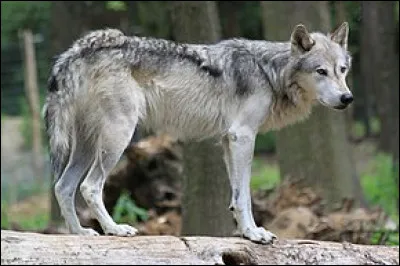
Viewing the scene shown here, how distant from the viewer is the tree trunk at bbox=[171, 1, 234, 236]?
931 centimetres

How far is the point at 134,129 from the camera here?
6.75 m

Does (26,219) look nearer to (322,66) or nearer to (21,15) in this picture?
(21,15)

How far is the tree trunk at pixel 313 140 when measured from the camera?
1161 centimetres

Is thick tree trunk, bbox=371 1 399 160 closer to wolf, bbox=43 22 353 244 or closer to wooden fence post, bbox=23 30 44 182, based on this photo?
wolf, bbox=43 22 353 244

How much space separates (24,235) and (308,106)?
2669mm

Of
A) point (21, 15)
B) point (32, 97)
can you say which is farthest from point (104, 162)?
point (32, 97)

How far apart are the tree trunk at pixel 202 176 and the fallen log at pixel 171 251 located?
3.15 m

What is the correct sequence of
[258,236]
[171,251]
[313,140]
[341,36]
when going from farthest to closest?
[313,140] < [341,36] < [258,236] < [171,251]

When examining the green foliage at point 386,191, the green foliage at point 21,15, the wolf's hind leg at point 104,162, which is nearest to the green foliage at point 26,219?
the green foliage at point 21,15

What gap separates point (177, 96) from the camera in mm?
7078

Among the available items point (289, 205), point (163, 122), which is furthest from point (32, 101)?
point (163, 122)

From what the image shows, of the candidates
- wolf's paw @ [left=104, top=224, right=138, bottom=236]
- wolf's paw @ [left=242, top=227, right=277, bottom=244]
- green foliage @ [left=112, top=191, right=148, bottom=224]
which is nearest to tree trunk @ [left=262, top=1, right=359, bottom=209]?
green foliage @ [left=112, top=191, right=148, bottom=224]

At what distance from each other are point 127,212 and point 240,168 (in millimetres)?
4655

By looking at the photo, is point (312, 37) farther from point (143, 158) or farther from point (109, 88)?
point (143, 158)
